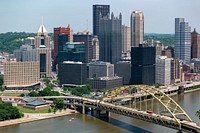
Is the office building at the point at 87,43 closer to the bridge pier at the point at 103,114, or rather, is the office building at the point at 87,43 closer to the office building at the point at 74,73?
the office building at the point at 74,73

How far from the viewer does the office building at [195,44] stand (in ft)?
368

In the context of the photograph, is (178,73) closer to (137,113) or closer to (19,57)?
(19,57)

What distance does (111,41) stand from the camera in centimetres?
9356

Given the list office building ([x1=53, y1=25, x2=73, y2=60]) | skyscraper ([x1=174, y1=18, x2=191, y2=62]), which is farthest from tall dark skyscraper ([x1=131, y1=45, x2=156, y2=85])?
skyscraper ([x1=174, y1=18, x2=191, y2=62])

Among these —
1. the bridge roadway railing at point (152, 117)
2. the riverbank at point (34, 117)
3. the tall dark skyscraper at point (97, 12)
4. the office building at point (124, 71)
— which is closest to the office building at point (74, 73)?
the office building at point (124, 71)

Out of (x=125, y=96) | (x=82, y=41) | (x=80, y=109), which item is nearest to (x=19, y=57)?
(x=82, y=41)

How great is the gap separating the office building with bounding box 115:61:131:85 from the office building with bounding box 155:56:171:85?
18.8ft

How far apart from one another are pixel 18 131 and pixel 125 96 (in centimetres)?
2457

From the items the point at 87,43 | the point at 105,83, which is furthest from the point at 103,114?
the point at 87,43

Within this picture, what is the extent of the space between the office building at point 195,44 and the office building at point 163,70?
32290 mm

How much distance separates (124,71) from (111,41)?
1368cm

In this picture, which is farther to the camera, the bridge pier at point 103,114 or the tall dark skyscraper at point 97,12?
the tall dark skyscraper at point 97,12

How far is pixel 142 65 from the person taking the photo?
75062mm

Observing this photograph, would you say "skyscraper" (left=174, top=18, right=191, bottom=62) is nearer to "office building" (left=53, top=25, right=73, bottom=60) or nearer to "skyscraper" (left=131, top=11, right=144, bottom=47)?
"skyscraper" (left=131, top=11, right=144, bottom=47)
